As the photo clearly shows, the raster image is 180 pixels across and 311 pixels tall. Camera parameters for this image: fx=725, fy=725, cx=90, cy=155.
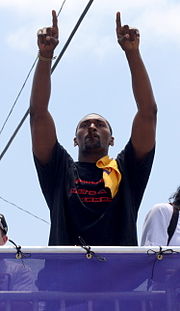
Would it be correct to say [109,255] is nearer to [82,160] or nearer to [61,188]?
[61,188]

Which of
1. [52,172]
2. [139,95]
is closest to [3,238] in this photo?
[52,172]

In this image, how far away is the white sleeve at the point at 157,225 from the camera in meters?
4.24

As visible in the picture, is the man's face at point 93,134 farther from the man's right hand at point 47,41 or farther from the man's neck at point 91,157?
the man's right hand at point 47,41

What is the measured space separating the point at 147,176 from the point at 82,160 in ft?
1.36

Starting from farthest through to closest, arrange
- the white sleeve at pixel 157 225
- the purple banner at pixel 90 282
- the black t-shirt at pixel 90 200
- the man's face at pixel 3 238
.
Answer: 1. the man's face at pixel 3 238
2. the white sleeve at pixel 157 225
3. the black t-shirt at pixel 90 200
4. the purple banner at pixel 90 282

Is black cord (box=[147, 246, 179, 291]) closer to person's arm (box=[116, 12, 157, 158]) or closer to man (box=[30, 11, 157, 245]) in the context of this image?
man (box=[30, 11, 157, 245])

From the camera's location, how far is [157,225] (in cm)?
428

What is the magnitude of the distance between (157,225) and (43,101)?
99 cm

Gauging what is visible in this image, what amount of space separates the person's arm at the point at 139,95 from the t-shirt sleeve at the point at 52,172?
435 mm

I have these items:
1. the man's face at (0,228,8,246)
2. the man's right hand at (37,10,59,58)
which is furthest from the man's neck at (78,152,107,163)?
the man's face at (0,228,8,246)

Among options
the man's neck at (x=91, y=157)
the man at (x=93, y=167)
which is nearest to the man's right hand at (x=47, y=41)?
the man at (x=93, y=167)

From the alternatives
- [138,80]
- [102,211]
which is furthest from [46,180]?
[138,80]

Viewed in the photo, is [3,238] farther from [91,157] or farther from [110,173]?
[110,173]

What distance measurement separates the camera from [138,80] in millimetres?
4266
